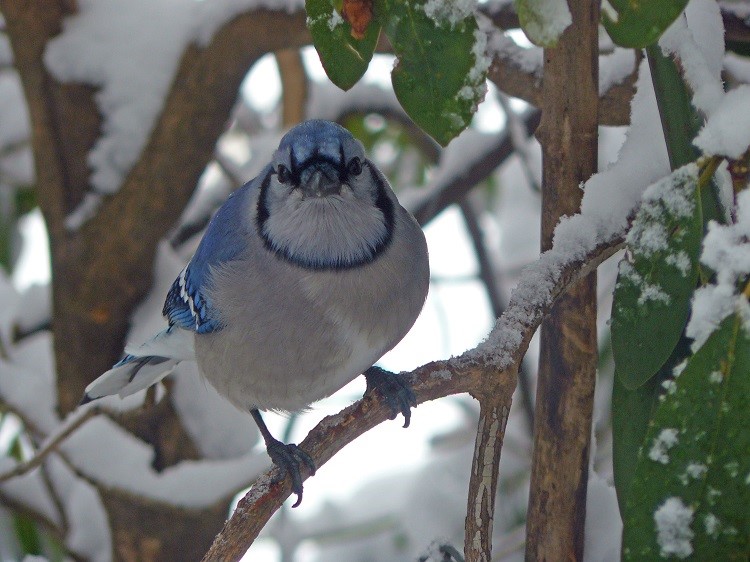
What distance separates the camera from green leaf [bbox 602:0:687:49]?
2.35ft

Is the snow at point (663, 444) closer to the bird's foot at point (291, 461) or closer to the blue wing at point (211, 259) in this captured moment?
the bird's foot at point (291, 461)

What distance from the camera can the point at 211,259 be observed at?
4.63ft

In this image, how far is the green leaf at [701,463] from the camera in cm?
71

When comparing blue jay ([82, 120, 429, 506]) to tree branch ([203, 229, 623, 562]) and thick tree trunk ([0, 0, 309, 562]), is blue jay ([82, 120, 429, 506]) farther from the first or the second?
thick tree trunk ([0, 0, 309, 562])

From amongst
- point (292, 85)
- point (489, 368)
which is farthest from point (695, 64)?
point (292, 85)

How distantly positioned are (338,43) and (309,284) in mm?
482

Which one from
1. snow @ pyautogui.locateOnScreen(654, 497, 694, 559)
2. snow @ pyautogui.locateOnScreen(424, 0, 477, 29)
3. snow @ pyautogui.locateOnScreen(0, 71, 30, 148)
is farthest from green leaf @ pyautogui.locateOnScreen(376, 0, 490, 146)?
snow @ pyautogui.locateOnScreen(0, 71, 30, 148)

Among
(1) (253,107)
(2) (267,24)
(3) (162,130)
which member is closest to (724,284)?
(2) (267,24)

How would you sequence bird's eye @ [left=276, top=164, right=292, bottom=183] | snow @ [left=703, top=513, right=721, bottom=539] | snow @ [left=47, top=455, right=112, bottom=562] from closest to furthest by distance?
snow @ [left=703, top=513, right=721, bottom=539]
bird's eye @ [left=276, top=164, right=292, bottom=183]
snow @ [left=47, top=455, right=112, bottom=562]

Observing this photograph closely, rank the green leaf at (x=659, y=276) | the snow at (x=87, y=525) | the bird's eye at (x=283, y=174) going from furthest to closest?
1. the snow at (x=87, y=525)
2. the bird's eye at (x=283, y=174)
3. the green leaf at (x=659, y=276)

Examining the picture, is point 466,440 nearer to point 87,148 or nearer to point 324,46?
point 87,148

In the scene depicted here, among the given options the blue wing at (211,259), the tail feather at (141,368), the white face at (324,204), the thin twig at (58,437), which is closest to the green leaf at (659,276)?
the white face at (324,204)

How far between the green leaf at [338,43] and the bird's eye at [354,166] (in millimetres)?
447

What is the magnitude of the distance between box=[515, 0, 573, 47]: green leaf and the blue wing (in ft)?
2.30
